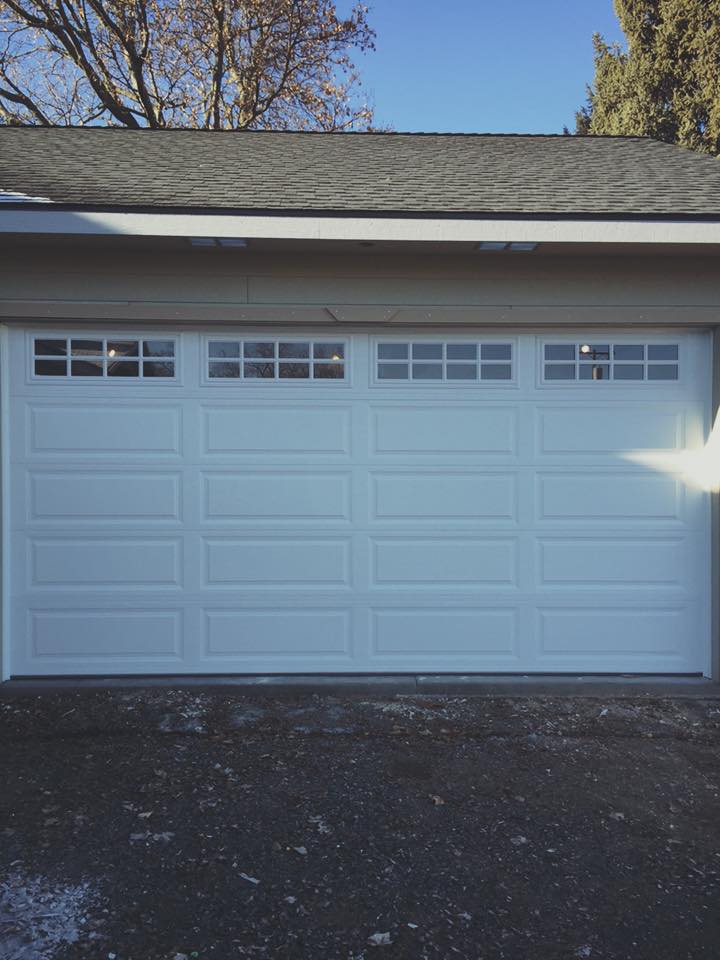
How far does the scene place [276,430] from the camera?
4.93 m

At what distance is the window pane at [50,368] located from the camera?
4.84 metres

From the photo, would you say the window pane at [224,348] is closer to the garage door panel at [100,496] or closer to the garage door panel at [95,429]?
the garage door panel at [95,429]

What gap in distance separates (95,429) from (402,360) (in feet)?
6.98

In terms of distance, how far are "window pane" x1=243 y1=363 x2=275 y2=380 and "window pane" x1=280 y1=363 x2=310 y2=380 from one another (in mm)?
69

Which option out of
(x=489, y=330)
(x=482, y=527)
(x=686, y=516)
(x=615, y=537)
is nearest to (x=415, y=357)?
(x=489, y=330)

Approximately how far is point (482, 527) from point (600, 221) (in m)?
2.08

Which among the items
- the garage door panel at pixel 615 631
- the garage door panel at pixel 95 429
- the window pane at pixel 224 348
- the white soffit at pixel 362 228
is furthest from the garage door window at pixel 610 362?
the garage door panel at pixel 95 429

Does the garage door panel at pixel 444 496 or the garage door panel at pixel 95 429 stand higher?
the garage door panel at pixel 95 429

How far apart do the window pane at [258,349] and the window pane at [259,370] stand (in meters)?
0.07

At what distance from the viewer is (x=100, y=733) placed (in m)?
4.07

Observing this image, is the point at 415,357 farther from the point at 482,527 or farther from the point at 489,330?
the point at 482,527

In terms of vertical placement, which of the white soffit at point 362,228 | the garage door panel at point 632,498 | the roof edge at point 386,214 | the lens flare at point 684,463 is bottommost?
the garage door panel at point 632,498

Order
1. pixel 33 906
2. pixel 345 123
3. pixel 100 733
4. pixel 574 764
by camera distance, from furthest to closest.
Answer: pixel 345 123, pixel 100 733, pixel 574 764, pixel 33 906

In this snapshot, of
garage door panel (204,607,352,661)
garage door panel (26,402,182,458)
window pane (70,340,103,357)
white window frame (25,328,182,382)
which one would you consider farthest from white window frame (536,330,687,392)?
window pane (70,340,103,357)
